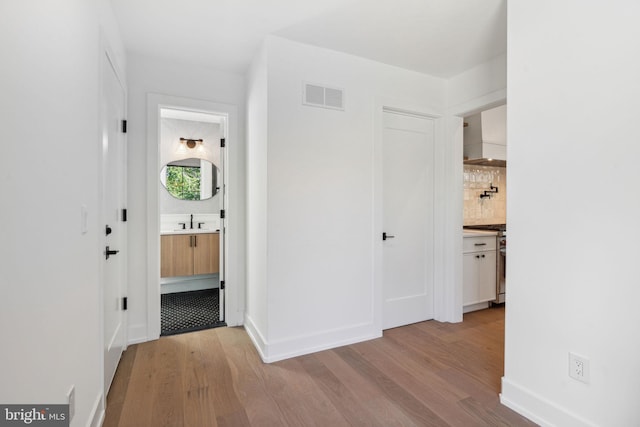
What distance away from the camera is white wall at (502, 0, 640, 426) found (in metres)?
1.39

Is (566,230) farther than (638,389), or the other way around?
(566,230)

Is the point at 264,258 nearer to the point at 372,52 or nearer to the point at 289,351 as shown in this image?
the point at 289,351

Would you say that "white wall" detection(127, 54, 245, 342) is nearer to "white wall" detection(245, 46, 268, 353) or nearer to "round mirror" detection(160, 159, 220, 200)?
"white wall" detection(245, 46, 268, 353)

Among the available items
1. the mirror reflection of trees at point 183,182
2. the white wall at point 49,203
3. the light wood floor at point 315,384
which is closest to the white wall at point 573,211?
the light wood floor at point 315,384

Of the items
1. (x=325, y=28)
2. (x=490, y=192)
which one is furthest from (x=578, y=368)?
(x=490, y=192)

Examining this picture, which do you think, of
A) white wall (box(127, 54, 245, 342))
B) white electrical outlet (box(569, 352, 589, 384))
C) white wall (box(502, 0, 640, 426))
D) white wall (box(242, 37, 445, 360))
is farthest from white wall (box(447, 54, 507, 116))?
white wall (box(127, 54, 245, 342))

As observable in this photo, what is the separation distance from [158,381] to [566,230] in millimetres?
2651

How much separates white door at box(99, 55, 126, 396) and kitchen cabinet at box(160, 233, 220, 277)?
1389 mm

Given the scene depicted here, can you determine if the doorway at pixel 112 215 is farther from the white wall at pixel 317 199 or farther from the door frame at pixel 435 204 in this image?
the door frame at pixel 435 204

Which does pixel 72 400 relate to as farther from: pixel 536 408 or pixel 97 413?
pixel 536 408

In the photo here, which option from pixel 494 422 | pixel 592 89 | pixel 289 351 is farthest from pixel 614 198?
pixel 289 351

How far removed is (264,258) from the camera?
243 cm

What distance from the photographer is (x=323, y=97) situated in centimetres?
254

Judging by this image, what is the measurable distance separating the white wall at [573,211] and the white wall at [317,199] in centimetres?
116
